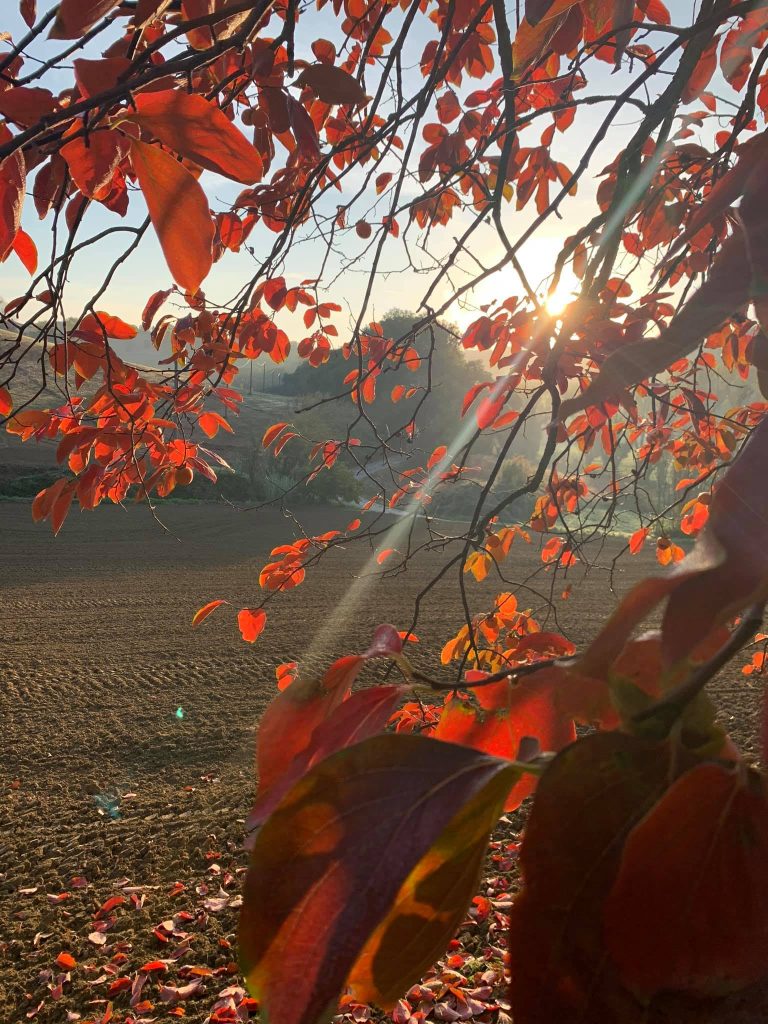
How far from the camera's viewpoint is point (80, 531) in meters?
12.3

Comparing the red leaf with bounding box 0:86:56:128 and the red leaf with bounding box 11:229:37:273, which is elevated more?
the red leaf with bounding box 0:86:56:128

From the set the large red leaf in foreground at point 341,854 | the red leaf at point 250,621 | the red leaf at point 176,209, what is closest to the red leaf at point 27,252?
the red leaf at point 176,209

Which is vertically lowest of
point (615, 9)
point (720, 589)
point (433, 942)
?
point (433, 942)

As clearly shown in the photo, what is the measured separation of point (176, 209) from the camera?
1.42 ft

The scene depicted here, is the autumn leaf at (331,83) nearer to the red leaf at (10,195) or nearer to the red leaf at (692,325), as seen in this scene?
the red leaf at (10,195)

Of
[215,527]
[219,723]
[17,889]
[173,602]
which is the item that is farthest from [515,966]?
[215,527]

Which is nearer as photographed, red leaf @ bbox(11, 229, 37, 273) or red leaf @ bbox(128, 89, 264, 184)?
red leaf @ bbox(128, 89, 264, 184)

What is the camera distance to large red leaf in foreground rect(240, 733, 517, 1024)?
0.22 metres

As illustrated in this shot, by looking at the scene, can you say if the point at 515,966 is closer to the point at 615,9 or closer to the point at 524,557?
the point at 615,9

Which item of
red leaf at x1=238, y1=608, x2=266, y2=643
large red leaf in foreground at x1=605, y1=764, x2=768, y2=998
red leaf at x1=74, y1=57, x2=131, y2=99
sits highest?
red leaf at x1=74, y1=57, x2=131, y2=99

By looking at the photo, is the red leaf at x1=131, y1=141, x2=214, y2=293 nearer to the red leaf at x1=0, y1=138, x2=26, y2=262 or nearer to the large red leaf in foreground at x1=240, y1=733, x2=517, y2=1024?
the red leaf at x1=0, y1=138, x2=26, y2=262

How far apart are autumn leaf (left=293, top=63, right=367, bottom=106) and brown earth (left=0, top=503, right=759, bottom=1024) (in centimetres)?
141

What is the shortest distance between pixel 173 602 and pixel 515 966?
877 cm

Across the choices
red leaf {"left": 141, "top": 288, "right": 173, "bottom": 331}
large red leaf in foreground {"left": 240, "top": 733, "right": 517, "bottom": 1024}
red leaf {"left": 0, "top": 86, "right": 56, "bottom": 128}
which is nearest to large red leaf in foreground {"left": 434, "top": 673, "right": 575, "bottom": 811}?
large red leaf in foreground {"left": 240, "top": 733, "right": 517, "bottom": 1024}
